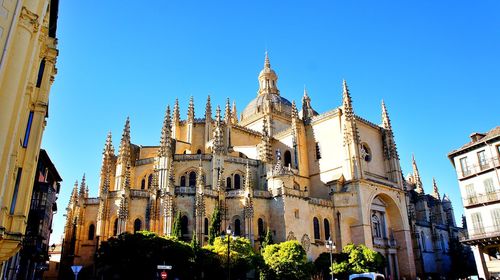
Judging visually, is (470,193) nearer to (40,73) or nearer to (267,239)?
(267,239)

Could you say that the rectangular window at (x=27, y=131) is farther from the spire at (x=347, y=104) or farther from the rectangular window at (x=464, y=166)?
the spire at (x=347, y=104)

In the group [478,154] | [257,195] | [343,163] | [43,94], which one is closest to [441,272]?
[343,163]

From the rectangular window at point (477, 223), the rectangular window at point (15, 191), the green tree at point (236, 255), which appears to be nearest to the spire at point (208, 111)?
the green tree at point (236, 255)

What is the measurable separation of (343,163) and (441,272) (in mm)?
20747

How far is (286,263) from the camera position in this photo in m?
30.6

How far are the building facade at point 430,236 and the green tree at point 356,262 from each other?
13376 mm

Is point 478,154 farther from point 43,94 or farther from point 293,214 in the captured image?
point 43,94

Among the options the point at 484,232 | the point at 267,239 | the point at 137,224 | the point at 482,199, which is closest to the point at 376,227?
the point at 484,232

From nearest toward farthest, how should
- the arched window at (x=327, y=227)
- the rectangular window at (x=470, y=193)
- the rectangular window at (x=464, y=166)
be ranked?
1. the rectangular window at (x=470, y=193)
2. the rectangular window at (x=464, y=166)
3. the arched window at (x=327, y=227)

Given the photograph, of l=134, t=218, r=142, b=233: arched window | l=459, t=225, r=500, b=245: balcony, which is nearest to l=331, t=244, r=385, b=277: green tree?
l=459, t=225, r=500, b=245: balcony

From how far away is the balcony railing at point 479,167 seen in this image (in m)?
30.5

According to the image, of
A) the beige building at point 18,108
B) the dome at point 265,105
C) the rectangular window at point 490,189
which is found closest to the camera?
the beige building at point 18,108

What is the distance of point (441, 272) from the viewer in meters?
50.9

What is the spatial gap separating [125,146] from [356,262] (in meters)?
24.0
